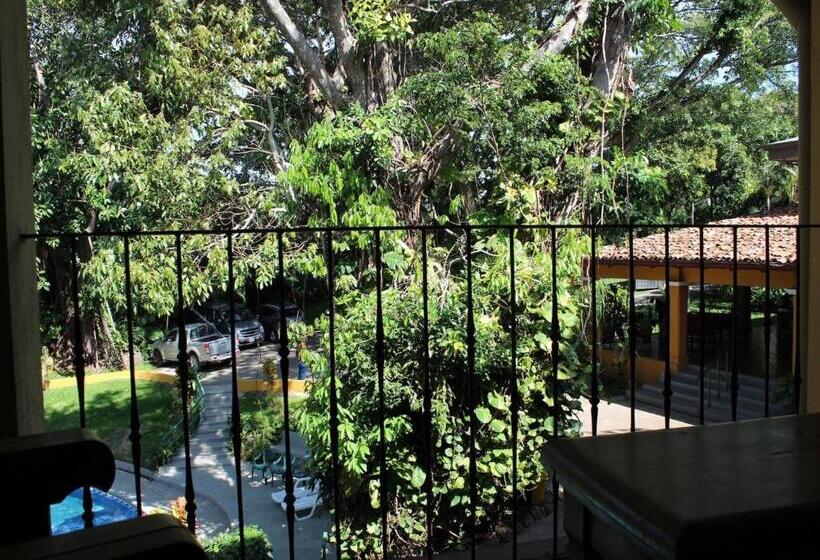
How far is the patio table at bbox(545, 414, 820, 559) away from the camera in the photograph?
602 millimetres

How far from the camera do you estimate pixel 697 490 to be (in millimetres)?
675

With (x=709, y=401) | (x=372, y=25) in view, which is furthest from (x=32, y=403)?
(x=709, y=401)

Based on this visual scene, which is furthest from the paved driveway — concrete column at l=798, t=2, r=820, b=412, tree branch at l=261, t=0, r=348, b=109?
concrete column at l=798, t=2, r=820, b=412

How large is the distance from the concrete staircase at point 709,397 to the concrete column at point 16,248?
386 inches

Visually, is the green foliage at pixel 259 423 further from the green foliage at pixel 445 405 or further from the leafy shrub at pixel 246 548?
the green foliage at pixel 445 405

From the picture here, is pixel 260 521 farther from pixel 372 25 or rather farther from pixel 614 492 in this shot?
pixel 614 492

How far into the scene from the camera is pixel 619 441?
0.87 meters

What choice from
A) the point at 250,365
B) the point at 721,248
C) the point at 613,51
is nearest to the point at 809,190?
the point at 613,51

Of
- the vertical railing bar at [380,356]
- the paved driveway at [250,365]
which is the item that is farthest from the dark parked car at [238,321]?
the vertical railing bar at [380,356]

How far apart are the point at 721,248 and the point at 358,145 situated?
236 inches

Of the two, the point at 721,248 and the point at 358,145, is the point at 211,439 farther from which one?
the point at 721,248

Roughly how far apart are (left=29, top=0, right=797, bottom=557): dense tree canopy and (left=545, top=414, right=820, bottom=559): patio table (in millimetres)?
4738

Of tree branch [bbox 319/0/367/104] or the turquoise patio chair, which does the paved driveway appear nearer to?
the turquoise patio chair

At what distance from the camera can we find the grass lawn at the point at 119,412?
11.0 m
